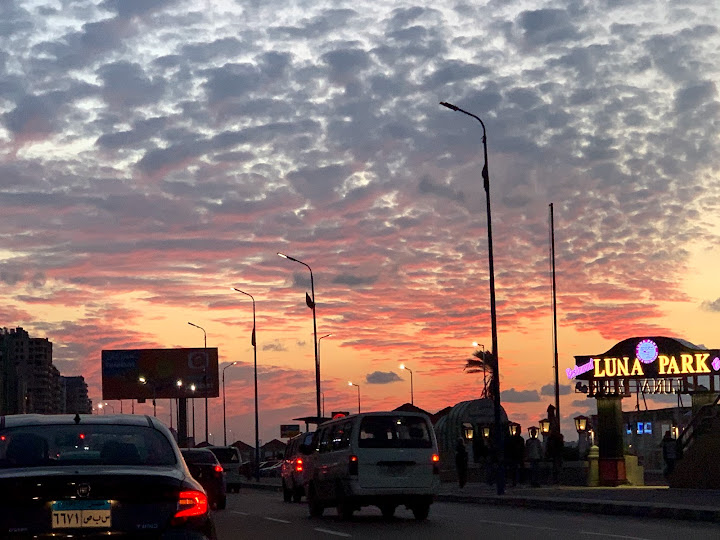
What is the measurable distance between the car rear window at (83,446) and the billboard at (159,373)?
89.2 metres

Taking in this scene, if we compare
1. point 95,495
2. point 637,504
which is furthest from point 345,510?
point 95,495

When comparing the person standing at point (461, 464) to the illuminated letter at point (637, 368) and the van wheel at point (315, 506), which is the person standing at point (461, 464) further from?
the van wheel at point (315, 506)

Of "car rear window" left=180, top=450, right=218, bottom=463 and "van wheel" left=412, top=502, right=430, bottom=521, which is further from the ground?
"car rear window" left=180, top=450, right=218, bottom=463

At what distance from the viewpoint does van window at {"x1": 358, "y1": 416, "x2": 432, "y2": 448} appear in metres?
24.7

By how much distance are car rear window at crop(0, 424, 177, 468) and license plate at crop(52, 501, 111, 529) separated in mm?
712

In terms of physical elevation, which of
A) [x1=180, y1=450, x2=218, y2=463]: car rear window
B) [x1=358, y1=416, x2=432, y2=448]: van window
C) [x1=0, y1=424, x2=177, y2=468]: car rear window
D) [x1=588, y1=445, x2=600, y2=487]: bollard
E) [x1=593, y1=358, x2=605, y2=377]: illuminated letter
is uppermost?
[x1=593, y1=358, x2=605, y2=377]: illuminated letter

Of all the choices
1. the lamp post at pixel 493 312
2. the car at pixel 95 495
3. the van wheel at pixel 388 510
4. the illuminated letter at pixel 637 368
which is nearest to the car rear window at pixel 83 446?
the car at pixel 95 495

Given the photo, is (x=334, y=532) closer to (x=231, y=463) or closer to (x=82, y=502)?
(x=82, y=502)

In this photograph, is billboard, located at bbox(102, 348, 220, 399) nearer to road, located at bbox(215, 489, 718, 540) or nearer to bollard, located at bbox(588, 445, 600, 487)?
bollard, located at bbox(588, 445, 600, 487)

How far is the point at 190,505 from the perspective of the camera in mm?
8289

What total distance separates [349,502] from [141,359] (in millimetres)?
76264

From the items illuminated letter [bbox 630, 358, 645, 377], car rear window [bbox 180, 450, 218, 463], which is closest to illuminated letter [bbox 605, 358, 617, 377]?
illuminated letter [bbox 630, 358, 645, 377]

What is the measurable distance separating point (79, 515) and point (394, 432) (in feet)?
56.5

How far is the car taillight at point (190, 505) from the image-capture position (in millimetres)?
8219
